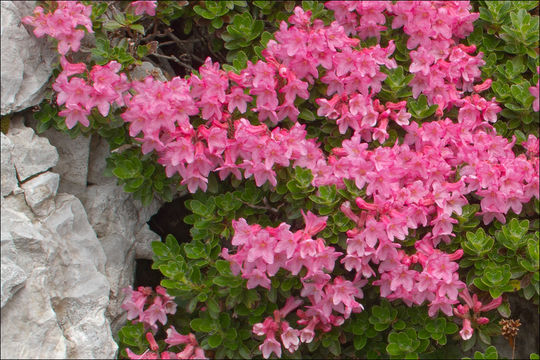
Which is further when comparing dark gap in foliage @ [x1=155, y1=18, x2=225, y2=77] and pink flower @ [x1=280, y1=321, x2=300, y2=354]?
dark gap in foliage @ [x1=155, y1=18, x2=225, y2=77]

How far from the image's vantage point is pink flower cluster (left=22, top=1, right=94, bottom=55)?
9.83ft

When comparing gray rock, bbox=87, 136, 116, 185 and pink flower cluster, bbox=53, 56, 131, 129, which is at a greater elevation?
pink flower cluster, bbox=53, 56, 131, 129

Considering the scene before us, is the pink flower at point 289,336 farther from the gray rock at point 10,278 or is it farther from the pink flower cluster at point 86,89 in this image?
the pink flower cluster at point 86,89

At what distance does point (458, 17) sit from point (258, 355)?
1854 millimetres

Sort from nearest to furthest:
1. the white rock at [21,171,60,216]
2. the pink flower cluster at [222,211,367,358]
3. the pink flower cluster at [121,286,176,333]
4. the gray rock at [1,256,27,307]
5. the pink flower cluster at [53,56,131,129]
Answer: the gray rock at [1,256,27,307] < the pink flower cluster at [222,211,367,358] < the white rock at [21,171,60,216] < the pink flower cluster at [53,56,131,129] < the pink flower cluster at [121,286,176,333]

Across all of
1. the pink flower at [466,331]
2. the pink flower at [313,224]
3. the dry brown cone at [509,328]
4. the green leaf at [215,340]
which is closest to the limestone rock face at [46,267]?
the green leaf at [215,340]

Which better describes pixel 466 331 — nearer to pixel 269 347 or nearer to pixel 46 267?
pixel 269 347

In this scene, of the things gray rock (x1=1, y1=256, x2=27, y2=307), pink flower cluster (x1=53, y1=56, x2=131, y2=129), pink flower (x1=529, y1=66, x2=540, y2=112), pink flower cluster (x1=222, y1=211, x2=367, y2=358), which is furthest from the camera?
pink flower (x1=529, y1=66, x2=540, y2=112)

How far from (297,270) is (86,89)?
1185 mm

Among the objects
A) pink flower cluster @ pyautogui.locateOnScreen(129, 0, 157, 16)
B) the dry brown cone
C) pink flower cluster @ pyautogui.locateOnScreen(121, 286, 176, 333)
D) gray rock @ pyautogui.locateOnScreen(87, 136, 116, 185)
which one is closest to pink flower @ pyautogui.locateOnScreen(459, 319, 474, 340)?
the dry brown cone

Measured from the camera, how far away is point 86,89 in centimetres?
300

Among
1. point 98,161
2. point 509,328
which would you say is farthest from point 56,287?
point 509,328

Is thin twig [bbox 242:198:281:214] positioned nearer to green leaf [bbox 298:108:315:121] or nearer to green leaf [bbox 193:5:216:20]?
green leaf [bbox 298:108:315:121]

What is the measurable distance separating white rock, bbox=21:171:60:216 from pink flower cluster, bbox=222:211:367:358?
0.77m
